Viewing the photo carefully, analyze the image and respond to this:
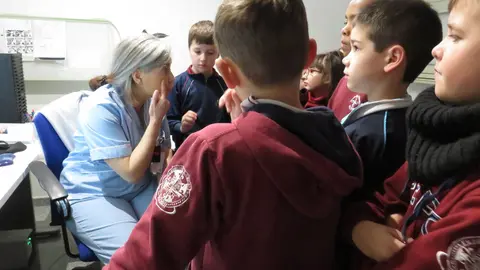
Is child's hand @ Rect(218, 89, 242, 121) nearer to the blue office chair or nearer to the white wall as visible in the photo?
the blue office chair

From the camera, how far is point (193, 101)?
2240mm

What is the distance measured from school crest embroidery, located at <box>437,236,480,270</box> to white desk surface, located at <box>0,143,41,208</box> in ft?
4.29

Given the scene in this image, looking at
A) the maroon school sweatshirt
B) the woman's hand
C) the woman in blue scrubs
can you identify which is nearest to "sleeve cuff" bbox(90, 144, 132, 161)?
the woman in blue scrubs

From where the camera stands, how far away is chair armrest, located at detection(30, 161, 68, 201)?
4.96 feet

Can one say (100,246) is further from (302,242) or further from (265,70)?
(265,70)

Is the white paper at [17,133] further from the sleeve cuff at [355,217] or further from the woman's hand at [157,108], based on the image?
the sleeve cuff at [355,217]

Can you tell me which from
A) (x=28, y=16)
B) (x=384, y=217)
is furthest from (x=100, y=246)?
(x=28, y=16)

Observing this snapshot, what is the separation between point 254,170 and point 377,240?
0.31 metres

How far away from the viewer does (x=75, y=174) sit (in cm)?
163

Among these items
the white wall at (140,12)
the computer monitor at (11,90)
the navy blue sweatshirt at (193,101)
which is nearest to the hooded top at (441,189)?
the navy blue sweatshirt at (193,101)

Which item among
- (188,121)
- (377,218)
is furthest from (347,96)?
(188,121)

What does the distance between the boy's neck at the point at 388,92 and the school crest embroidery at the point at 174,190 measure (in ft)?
1.84

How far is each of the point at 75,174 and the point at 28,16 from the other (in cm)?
174

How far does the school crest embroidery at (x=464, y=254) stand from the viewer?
60 cm
